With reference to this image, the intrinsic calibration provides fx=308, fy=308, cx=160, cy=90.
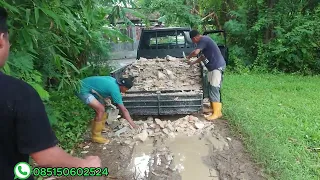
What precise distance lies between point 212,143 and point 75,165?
3.31 meters

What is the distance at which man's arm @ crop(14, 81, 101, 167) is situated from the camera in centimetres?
115

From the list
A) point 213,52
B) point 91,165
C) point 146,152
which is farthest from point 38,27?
point 213,52

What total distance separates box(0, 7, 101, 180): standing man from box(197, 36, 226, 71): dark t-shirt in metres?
4.55

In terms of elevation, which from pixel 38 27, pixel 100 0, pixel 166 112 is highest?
pixel 100 0

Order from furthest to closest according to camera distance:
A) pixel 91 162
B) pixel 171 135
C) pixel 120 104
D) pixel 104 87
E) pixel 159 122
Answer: pixel 159 122 < pixel 171 135 < pixel 104 87 < pixel 120 104 < pixel 91 162

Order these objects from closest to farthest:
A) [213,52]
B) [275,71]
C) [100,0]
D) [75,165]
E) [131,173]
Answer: [75,165] < [100,0] < [131,173] < [213,52] < [275,71]

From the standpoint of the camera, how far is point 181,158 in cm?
401

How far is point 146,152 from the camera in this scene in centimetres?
423

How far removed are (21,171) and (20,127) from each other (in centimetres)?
27

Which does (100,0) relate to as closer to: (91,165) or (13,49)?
(13,49)

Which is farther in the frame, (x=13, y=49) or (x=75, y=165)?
(x=13, y=49)

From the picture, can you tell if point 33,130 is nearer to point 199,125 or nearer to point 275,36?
point 199,125

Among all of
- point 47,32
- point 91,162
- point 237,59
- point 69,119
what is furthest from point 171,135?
point 237,59

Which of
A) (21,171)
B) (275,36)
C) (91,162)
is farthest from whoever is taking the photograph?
(275,36)
